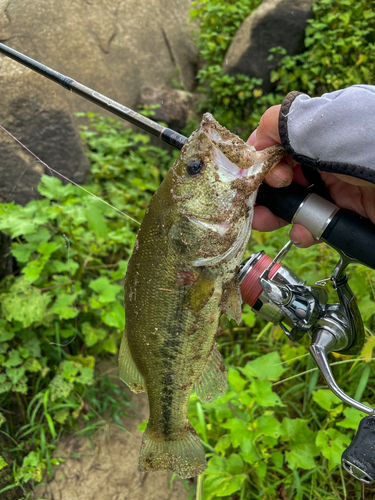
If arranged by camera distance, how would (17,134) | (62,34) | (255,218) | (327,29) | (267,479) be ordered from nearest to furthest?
(255,218), (267,479), (17,134), (62,34), (327,29)

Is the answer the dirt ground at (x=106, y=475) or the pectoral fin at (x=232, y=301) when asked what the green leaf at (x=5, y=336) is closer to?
the dirt ground at (x=106, y=475)

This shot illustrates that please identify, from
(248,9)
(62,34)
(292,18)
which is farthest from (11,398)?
(248,9)

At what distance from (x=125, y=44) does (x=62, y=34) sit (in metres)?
1.35

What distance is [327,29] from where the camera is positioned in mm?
5438

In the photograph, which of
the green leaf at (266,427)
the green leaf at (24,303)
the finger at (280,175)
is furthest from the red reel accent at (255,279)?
the green leaf at (24,303)

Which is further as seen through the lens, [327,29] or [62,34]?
[327,29]

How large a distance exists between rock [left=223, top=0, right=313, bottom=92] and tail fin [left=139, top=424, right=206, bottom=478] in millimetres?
5600

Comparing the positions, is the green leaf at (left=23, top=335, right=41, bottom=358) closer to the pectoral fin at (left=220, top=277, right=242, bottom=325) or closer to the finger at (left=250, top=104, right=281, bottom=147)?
the pectoral fin at (left=220, top=277, right=242, bottom=325)

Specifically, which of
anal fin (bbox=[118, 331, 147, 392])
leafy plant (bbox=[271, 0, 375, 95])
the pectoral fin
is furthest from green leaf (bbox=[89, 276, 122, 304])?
leafy plant (bbox=[271, 0, 375, 95])

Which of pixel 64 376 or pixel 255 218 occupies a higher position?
pixel 255 218

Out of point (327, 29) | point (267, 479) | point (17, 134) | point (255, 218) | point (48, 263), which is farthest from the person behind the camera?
point (327, 29)

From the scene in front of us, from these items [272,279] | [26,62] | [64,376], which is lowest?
[64,376]

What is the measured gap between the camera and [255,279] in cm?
161

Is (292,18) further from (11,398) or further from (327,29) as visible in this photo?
(11,398)
